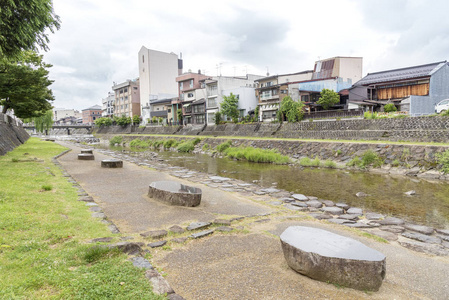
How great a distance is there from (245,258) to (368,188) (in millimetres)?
11251

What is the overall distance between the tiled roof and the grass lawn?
36685 millimetres

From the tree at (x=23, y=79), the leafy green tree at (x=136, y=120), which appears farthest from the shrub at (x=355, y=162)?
the leafy green tree at (x=136, y=120)

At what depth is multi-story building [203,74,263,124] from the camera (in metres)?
50.9

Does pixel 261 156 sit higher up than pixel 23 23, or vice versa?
pixel 23 23

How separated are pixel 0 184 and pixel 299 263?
9.45 m

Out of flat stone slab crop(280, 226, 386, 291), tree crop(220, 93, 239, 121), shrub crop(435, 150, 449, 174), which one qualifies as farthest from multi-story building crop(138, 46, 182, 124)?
flat stone slab crop(280, 226, 386, 291)

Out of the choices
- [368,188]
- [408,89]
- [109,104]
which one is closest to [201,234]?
[368,188]

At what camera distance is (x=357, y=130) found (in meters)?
26.1

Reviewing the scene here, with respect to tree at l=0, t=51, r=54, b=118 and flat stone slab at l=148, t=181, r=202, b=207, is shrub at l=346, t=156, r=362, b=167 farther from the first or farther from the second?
tree at l=0, t=51, r=54, b=118

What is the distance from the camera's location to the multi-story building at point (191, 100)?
5806 cm

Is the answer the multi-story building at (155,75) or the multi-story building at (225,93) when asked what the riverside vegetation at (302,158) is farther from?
the multi-story building at (155,75)

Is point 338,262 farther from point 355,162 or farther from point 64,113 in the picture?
point 64,113

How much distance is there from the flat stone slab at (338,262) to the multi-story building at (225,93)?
154 feet

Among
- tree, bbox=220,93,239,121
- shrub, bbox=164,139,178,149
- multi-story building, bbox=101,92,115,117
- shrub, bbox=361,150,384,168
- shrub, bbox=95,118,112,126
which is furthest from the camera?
multi-story building, bbox=101,92,115,117
